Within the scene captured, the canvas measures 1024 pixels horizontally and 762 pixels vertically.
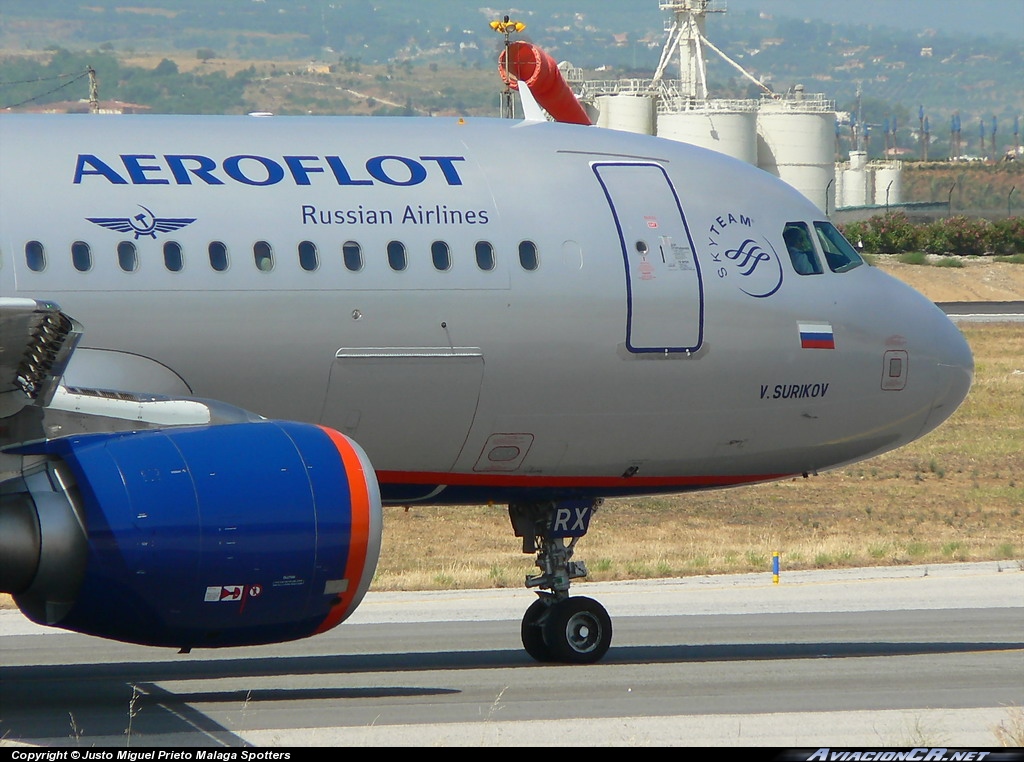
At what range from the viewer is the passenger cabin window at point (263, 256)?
46.1ft

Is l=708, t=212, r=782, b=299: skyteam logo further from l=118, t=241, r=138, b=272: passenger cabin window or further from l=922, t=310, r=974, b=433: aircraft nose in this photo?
l=118, t=241, r=138, b=272: passenger cabin window

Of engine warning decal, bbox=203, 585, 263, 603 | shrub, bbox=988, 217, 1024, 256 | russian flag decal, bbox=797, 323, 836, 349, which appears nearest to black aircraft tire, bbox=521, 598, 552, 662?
russian flag decal, bbox=797, 323, 836, 349

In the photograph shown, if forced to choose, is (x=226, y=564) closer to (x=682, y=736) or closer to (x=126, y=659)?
(x=682, y=736)

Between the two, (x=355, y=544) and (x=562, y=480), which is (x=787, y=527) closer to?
(x=562, y=480)

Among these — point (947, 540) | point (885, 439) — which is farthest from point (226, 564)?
point (947, 540)

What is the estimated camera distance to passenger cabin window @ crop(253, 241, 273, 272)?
14.1 metres

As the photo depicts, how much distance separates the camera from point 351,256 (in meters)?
14.4

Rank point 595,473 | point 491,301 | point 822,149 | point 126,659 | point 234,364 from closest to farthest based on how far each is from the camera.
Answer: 1. point 234,364
2. point 491,301
3. point 595,473
4. point 126,659
5. point 822,149

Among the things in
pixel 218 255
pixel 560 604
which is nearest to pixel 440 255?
pixel 218 255

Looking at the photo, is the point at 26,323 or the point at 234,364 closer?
the point at 26,323

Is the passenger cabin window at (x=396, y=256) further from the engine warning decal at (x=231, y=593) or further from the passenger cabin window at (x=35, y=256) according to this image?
the engine warning decal at (x=231, y=593)

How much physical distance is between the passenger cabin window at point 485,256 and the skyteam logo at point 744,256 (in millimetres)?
2317

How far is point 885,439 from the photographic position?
55.1ft

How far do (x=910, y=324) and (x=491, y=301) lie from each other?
14.8 feet
